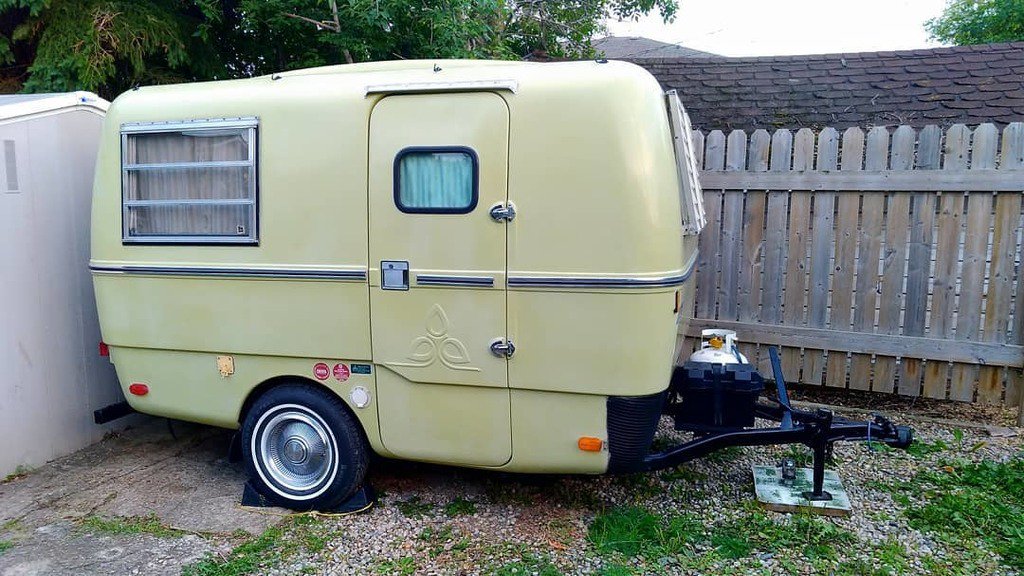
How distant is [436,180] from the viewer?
384cm

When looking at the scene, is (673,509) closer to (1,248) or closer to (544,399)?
(544,399)

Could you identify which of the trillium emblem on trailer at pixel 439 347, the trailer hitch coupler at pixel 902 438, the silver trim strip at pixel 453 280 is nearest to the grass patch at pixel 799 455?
the trailer hitch coupler at pixel 902 438

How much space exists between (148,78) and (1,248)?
3.11m

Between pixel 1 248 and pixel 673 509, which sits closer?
pixel 673 509

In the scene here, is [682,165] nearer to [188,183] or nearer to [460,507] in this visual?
[460,507]

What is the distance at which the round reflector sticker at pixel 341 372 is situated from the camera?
4.11m

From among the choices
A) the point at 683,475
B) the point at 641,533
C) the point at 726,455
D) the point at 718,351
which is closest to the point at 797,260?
the point at 726,455

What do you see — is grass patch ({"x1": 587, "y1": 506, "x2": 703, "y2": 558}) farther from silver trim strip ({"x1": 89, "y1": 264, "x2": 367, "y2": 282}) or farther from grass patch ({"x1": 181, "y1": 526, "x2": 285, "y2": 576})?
silver trim strip ({"x1": 89, "y1": 264, "x2": 367, "y2": 282})

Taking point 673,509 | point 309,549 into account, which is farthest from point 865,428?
→ point 309,549

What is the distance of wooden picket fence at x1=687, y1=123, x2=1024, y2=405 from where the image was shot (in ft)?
17.7

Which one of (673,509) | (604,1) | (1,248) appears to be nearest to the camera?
(673,509)

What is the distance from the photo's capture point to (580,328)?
12.1 ft

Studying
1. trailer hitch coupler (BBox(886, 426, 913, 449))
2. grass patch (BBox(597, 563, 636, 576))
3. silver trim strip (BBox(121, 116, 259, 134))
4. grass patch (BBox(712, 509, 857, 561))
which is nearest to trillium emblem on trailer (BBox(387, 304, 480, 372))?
grass patch (BBox(597, 563, 636, 576))

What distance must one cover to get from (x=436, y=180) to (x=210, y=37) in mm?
5117
